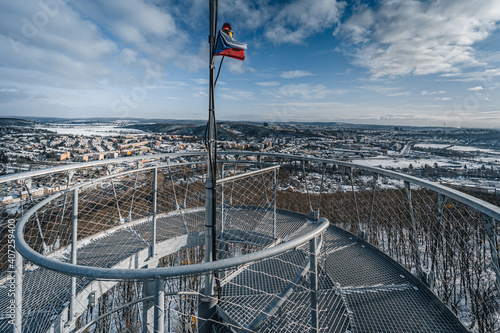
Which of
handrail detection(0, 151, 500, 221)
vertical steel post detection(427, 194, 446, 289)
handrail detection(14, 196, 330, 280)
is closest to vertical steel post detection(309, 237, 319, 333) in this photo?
handrail detection(14, 196, 330, 280)

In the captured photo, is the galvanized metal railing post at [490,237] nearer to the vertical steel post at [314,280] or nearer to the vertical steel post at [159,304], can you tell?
the vertical steel post at [314,280]

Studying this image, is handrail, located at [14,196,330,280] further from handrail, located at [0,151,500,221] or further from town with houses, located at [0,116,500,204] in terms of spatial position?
town with houses, located at [0,116,500,204]

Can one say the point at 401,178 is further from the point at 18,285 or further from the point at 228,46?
the point at 18,285

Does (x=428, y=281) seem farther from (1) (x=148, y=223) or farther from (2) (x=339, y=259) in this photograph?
(1) (x=148, y=223)

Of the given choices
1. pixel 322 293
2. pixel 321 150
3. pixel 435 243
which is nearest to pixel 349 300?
pixel 322 293

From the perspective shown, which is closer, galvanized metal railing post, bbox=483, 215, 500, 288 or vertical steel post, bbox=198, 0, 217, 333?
galvanized metal railing post, bbox=483, 215, 500, 288

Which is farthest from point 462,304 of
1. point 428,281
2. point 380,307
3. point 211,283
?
point 211,283
